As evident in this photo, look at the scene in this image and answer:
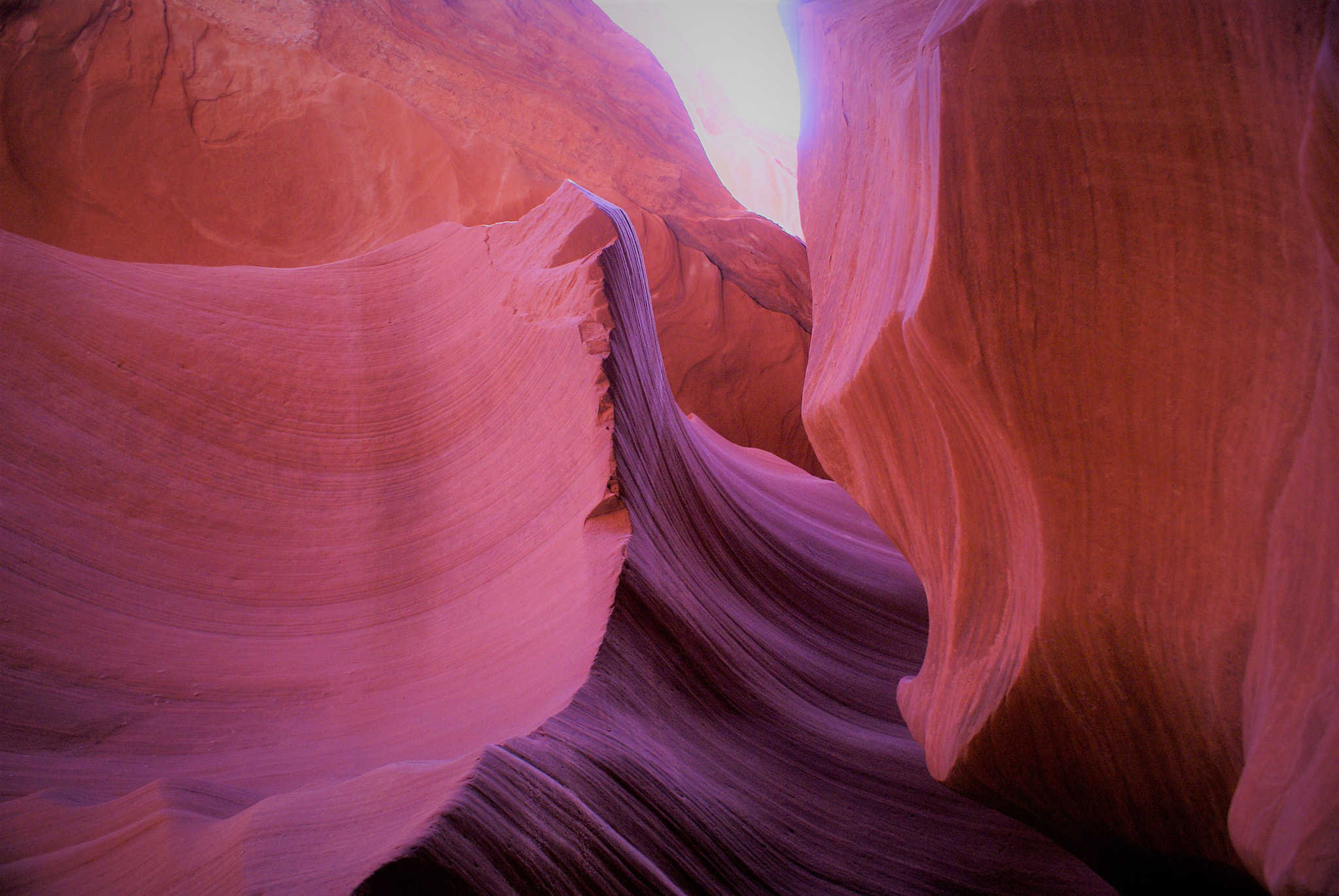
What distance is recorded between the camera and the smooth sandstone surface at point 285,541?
132cm

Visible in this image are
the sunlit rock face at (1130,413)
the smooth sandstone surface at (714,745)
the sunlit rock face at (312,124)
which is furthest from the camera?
the sunlit rock face at (312,124)

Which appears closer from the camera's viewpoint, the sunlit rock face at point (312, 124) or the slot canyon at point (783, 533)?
the slot canyon at point (783, 533)

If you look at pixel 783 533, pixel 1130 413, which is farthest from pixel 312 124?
pixel 1130 413

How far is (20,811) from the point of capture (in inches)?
52.7

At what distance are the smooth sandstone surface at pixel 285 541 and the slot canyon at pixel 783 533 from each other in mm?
11

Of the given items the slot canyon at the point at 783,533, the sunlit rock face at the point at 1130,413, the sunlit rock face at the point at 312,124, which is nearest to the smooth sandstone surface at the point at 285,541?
the slot canyon at the point at 783,533

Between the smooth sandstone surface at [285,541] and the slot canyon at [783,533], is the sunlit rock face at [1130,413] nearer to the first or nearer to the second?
the slot canyon at [783,533]

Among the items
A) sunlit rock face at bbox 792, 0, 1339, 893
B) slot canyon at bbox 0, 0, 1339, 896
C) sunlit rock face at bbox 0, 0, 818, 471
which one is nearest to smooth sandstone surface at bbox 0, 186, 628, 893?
slot canyon at bbox 0, 0, 1339, 896

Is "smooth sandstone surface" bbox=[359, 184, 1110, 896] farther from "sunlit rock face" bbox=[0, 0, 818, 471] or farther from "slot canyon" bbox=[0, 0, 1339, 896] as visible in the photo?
"sunlit rock face" bbox=[0, 0, 818, 471]

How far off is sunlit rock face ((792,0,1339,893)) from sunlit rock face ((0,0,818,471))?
4344 mm

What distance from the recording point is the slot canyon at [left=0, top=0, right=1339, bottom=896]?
1.15 m

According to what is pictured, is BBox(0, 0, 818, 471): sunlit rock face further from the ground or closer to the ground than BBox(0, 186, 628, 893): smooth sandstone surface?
further from the ground

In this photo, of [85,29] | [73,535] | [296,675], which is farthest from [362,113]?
[296,675]

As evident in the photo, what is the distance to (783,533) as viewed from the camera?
3.05 m
